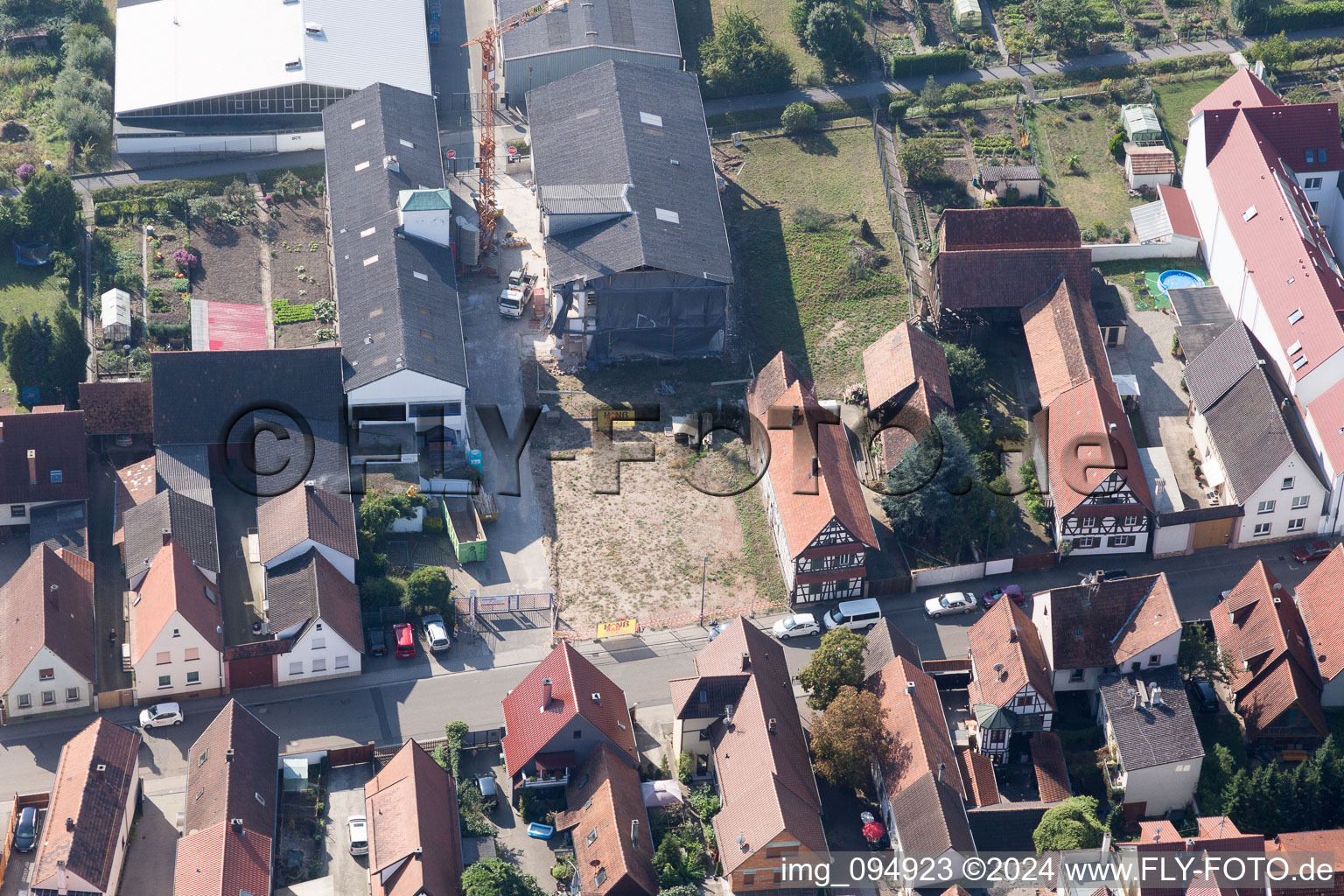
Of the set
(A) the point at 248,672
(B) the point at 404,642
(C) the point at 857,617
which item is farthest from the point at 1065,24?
Answer: (A) the point at 248,672

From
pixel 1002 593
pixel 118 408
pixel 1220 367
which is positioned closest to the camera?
pixel 1002 593

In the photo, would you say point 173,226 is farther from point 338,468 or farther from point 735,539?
point 735,539

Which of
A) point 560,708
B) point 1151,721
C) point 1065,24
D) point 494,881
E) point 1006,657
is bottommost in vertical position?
point 494,881

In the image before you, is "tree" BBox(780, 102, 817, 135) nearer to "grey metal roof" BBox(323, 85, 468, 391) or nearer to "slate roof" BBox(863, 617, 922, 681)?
"grey metal roof" BBox(323, 85, 468, 391)

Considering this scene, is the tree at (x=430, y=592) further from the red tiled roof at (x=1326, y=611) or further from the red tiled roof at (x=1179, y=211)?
the red tiled roof at (x=1179, y=211)

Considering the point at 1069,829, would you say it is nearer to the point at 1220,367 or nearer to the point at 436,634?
the point at 436,634

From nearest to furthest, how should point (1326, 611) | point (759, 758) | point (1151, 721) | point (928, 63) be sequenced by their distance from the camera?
1. point (759, 758)
2. point (1151, 721)
3. point (1326, 611)
4. point (928, 63)

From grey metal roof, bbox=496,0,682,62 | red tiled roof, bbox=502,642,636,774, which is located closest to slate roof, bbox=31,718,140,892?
red tiled roof, bbox=502,642,636,774
